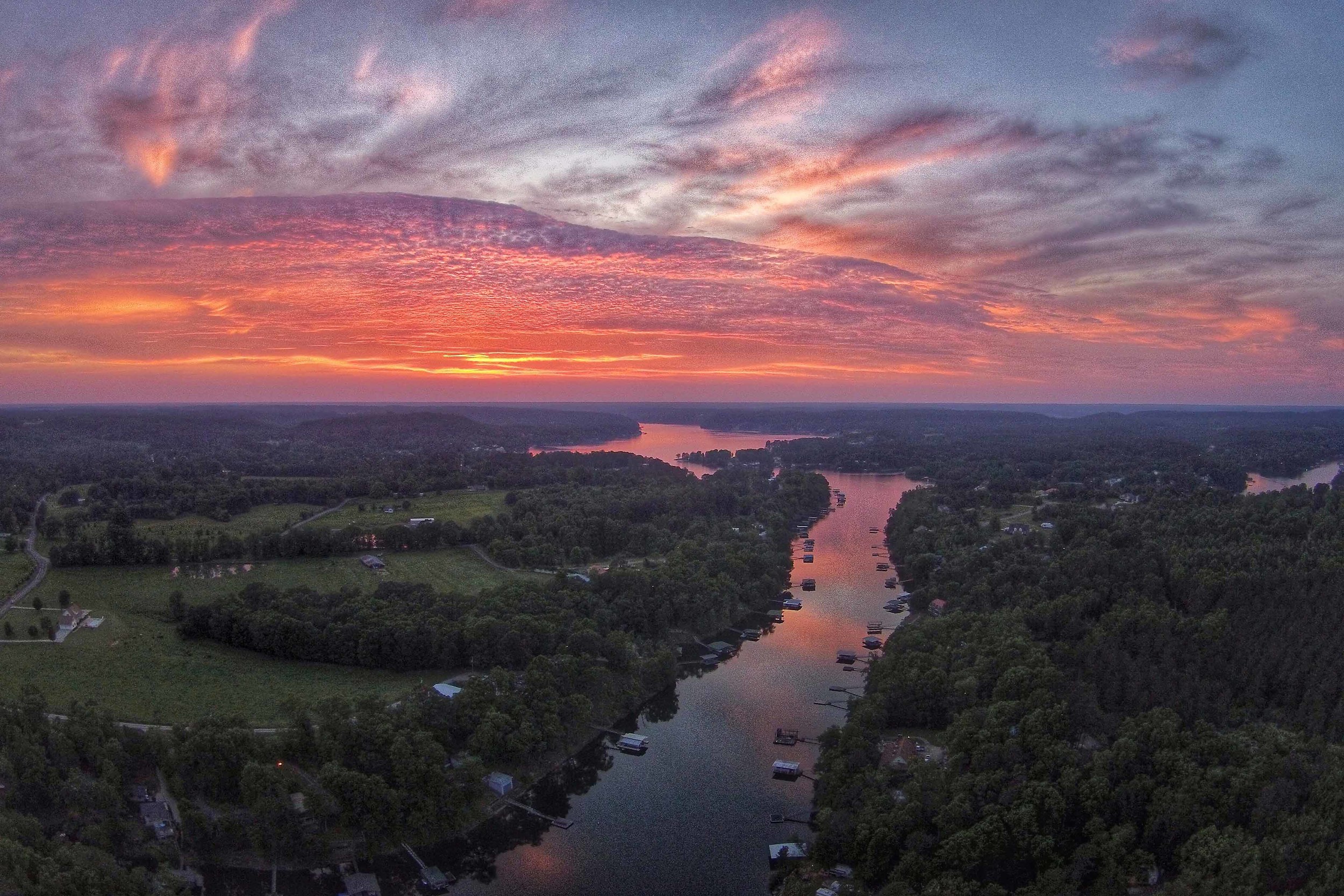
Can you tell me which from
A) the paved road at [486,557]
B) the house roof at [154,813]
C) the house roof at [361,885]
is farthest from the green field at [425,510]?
the house roof at [361,885]

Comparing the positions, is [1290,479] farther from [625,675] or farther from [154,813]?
[154,813]

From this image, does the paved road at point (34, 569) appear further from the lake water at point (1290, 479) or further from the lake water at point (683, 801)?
the lake water at point (1290, 479)

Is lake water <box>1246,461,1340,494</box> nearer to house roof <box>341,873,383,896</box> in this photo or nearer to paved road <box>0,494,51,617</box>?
house roof <box>341,873,383,896</box>

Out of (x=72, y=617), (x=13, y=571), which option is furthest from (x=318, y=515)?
(x=72, y=617)

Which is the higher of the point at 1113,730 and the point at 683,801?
the point at 1113,730

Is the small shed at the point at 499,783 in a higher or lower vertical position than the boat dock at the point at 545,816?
higher

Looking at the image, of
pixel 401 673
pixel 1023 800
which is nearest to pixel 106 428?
pixel 401 673

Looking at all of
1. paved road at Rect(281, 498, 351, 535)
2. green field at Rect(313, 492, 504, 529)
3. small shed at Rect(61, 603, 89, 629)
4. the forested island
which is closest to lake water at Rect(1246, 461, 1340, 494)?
the forested island
